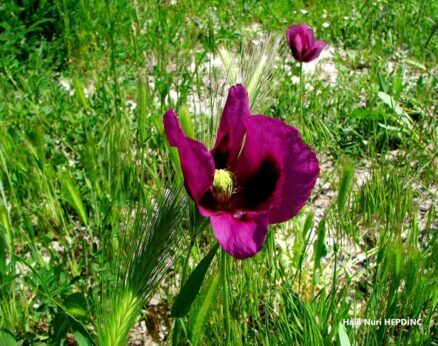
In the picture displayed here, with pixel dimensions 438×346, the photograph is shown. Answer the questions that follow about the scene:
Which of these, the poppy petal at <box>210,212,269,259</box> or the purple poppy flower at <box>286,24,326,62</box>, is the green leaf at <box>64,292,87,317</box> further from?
the purple poppy flower at <box>286,24,326,62</box>

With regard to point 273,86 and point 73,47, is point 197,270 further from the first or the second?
point 73,47

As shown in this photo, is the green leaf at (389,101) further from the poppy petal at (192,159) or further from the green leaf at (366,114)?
the poppy petal at (192,159)

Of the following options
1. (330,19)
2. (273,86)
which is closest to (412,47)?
(330,19)

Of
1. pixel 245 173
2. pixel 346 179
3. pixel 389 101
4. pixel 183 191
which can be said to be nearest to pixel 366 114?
pixel 389 101

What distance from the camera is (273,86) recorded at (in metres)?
1.44

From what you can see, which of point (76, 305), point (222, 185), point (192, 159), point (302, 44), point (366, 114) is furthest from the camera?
point (366, 114)

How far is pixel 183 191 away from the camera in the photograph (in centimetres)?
115

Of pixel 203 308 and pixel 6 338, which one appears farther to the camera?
pixel 6 338

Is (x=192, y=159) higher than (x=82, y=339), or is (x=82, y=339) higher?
(x=192, y=159)

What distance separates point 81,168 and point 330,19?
225 cm

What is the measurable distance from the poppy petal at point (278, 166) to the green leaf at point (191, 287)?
15 cm

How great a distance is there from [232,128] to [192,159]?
0.52ft

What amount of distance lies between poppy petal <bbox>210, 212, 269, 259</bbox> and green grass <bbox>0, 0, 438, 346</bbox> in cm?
7

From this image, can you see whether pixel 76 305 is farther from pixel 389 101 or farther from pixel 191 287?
pixel 389 101
